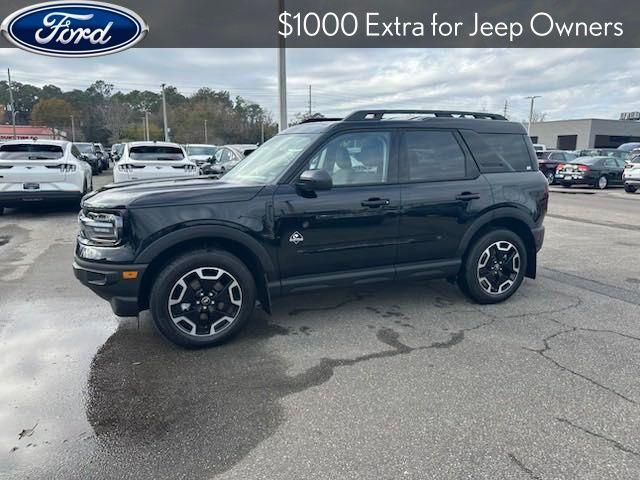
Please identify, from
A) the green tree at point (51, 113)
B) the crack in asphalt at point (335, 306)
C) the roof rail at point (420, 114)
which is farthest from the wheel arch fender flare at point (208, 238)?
the green tree at point (51, 113)

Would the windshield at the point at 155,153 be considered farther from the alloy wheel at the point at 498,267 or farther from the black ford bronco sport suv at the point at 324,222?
the alloy wheel at the point at 498,267

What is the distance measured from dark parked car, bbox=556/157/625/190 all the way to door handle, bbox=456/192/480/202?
18403mm

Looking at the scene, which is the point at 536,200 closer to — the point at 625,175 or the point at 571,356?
the point at 571,356

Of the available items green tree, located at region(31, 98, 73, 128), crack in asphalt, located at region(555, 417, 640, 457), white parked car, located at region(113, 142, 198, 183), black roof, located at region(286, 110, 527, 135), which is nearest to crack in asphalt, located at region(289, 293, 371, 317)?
black roof, located at region(286, 110, 527, 135)

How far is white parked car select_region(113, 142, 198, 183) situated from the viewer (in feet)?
37.0

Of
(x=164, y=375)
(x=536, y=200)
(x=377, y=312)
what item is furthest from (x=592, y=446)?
(x=536, y=200)

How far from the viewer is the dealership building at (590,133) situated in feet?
192

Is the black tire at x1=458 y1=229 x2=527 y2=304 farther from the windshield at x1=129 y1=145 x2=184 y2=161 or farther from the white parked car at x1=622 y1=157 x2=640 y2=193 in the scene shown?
the white parked car at x1=622 y1=157 x2=640 y2=193

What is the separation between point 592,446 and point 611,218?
10.9 m

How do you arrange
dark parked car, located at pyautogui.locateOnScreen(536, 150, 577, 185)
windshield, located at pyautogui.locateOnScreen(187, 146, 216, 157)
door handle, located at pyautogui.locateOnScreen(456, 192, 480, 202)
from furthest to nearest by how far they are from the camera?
dark parked car, located at pyautogui.locateOnScreen(536, 150, 577, 185)
windshield, located at pyautogui.locateOnScreen(187, 146, 216, 157)
door handle, located at pyautogui.locateOnScreen(456, 192, 480, 202)

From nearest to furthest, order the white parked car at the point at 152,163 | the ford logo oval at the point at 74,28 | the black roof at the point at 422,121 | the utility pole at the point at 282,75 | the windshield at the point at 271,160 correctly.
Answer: the windshield at the point at 271,160 → the black roof at the point at 422,121 → the white parked car at the point at 152,163 → the utility pole at the point at 282,75 → the ford logo oval at the point at 74,28

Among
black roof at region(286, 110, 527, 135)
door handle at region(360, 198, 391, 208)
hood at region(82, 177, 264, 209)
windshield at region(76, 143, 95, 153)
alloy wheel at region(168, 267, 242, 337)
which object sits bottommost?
alloy wheel at region(168, 267, 242, 337)

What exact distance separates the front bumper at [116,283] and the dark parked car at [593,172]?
21125 millimetres

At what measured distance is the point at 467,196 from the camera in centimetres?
465
